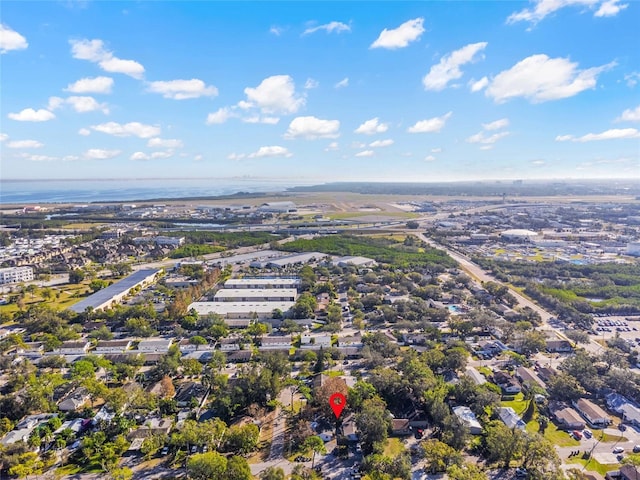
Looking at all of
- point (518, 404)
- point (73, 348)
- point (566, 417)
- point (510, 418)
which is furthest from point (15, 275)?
point (566, 417)

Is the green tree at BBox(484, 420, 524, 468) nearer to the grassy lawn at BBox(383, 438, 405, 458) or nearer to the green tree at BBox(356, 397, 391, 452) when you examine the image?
the grassy lawn at BBox(383, 438, 405, 458)

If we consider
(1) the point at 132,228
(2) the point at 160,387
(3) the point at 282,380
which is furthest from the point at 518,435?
(1) the point at 132,228

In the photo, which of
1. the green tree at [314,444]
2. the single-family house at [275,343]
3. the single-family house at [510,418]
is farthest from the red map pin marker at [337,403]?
the single-family house at [275,343]

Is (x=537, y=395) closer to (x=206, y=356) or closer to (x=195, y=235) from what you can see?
(x=206, y=356)

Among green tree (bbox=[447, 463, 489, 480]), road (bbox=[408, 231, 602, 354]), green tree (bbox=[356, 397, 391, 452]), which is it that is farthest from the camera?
road (bbox=[408, 231, 602, 354])

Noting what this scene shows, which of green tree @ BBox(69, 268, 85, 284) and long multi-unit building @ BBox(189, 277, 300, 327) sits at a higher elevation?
green tree @ BBox(69, 268, 85, 284)

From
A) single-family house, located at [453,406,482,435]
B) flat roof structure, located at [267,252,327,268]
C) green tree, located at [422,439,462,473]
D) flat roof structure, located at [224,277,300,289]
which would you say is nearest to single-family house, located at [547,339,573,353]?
single-family house, located at [453,406,482,435]
